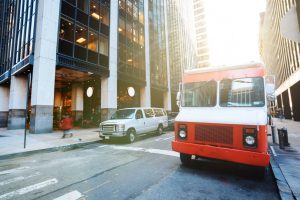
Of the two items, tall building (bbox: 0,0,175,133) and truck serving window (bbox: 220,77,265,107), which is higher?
tall building (bbox: 0,0,175,133)

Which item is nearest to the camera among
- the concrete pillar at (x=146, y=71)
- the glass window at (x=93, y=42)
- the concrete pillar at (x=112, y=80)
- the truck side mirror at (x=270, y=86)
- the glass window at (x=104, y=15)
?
the truck side mirror at (x=270, y=86)

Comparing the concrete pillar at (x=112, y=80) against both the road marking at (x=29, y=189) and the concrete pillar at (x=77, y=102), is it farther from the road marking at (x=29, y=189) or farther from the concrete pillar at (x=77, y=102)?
the road marking at (x=29, y=189)

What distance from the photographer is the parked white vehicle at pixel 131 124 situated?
11.2 meters

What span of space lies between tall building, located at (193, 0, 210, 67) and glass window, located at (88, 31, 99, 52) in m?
74.0

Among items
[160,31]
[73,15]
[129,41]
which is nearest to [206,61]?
[160,31]

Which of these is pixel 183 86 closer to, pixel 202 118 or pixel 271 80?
pixel 202 118

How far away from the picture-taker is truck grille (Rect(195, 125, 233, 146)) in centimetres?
500

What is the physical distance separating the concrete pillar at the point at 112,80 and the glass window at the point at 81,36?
3.11m

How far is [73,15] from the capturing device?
17.6 metres

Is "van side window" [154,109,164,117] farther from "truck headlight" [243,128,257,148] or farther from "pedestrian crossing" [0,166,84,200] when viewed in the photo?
"truck headlight" [243,128,257,148]

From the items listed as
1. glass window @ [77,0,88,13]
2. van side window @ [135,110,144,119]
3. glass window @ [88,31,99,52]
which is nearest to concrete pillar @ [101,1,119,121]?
glass window @ [88,31,99,52]

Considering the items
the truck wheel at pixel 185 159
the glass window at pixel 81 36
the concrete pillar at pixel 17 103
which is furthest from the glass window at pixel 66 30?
the truck wheel at pixel 185 159

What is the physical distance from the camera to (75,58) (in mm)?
17031

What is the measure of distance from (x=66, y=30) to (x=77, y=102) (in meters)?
8.57
